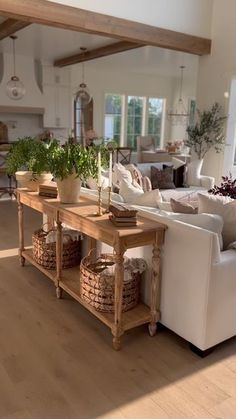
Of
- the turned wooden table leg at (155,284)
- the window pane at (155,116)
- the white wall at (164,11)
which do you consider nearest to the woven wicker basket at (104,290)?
the turned wooden table leg at (155,284)

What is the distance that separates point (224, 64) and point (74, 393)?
5645 mm

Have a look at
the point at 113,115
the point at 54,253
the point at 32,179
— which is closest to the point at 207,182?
the point at 32,179

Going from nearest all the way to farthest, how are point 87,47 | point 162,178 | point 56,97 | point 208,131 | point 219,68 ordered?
point 162,178 < point 219,68 < point 208,131 < point 87,47 < point 56,97

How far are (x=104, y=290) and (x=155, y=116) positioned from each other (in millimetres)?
9561

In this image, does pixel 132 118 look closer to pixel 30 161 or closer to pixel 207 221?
pixel 30 161

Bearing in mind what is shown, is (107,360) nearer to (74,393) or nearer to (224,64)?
(74,393)

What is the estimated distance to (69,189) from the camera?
3.00m

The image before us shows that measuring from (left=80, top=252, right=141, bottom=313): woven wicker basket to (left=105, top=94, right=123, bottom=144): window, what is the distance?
8106 millimetres

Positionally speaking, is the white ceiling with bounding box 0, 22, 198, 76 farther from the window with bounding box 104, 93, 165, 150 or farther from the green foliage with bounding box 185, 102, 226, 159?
the green foliage with bounding box 185, 102, 226, 159

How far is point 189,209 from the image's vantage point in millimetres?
2795

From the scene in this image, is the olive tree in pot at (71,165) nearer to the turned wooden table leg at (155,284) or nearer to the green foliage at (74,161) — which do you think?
the green foliage at (74,161)

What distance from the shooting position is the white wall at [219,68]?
5871 millimetres

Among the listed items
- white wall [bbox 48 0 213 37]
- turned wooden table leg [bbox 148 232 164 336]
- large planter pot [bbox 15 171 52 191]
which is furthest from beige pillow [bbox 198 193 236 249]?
white wall [bbox 48 0 213 37]

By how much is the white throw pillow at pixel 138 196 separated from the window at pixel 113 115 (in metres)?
7.28
